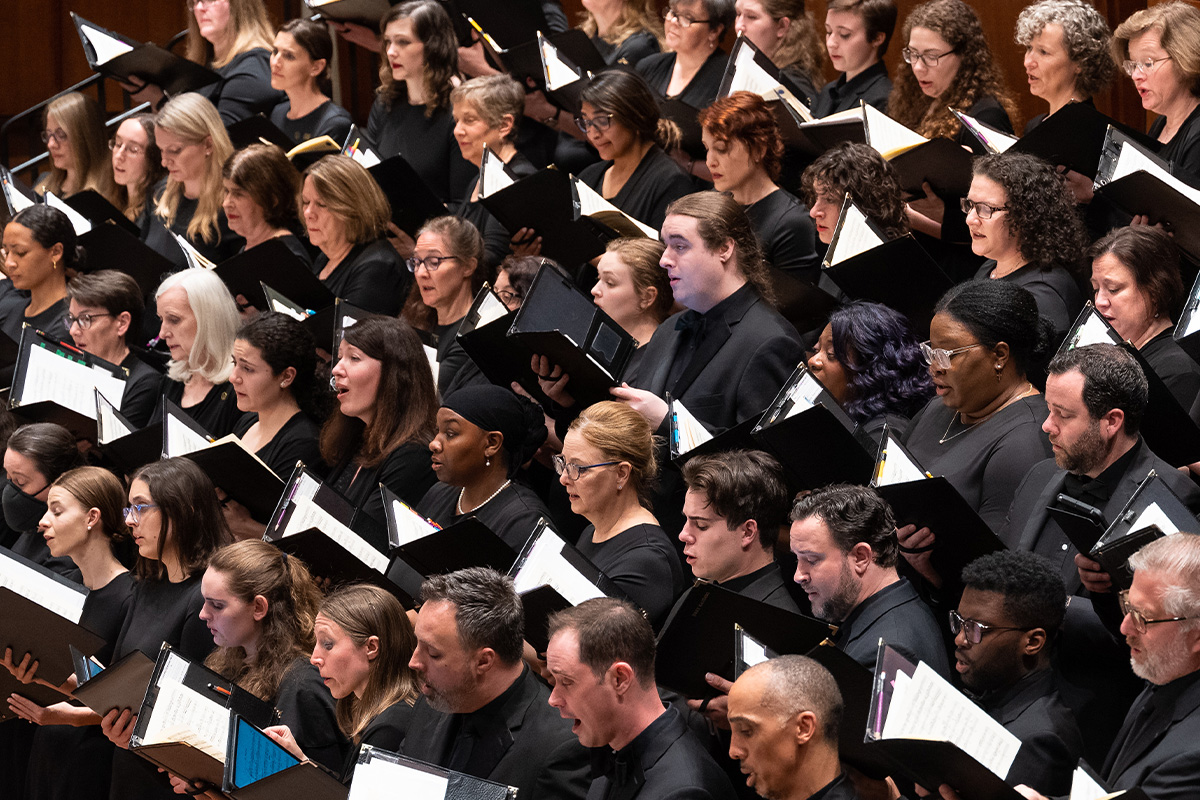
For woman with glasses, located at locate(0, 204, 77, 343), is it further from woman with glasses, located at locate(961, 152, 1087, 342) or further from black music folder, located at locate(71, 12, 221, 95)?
woman with glasses, located at locate(961, 152, 1087, 342)

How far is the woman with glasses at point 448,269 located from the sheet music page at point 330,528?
3.39 ft

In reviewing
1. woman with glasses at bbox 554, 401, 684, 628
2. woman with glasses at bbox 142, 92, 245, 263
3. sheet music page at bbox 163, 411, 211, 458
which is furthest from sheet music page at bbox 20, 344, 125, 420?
woman with glasses at bbox 554, 401, 684, 628

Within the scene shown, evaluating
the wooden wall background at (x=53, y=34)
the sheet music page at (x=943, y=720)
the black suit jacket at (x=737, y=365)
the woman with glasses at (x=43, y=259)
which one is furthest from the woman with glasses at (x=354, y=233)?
the wooden wall background at (x=53, y=34)

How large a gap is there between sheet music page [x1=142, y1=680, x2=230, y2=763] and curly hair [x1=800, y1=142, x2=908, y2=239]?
6.42 feet

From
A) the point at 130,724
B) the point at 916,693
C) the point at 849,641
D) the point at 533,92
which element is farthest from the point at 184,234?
the point at 916,693

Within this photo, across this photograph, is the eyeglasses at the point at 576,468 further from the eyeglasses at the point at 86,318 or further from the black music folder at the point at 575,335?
the eyeglasses at the point at 86,318

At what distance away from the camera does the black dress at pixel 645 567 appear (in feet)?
10.6

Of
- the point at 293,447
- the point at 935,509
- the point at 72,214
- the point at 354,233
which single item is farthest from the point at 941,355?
the point at 72,214

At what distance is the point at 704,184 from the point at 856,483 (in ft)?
6.60

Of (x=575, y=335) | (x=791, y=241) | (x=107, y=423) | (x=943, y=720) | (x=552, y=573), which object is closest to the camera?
(x=943, y=720)

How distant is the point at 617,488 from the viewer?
3.41 m

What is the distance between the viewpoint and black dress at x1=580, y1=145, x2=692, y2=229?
15.4ft

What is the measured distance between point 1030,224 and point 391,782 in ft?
6.60

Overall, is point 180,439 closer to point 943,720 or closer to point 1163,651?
point 943,720
